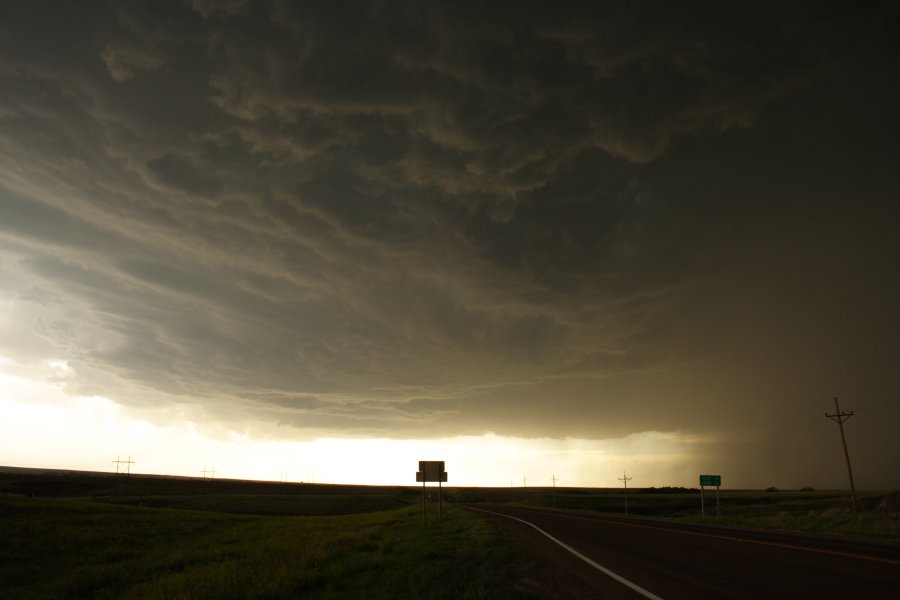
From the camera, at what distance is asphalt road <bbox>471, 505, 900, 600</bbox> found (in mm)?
9977

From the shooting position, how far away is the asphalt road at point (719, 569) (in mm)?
9977

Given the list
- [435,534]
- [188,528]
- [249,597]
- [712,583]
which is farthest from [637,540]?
[188,528]

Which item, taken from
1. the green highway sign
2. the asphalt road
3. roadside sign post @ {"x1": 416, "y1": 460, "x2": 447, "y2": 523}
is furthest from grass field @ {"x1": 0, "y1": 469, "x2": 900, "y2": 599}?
the green highway sign

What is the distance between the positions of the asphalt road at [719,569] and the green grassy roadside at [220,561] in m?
1.59

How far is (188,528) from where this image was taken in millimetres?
44531

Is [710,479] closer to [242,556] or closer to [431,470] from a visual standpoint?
[431,470]

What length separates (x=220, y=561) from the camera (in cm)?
2470

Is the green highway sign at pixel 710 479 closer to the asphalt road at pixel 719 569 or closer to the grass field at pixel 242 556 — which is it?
the grass field at pixel 242 556

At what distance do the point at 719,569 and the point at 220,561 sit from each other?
21756mm

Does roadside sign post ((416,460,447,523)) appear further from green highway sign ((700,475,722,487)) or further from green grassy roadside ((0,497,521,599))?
green highway sign ((700,475,722,487))

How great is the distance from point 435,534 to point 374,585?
492 inches

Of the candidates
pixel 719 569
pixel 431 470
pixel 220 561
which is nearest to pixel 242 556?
pixel 220 561

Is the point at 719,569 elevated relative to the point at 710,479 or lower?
lower

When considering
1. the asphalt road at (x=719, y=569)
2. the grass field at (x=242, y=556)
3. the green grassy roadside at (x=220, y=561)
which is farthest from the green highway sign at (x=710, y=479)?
the asphalt road at (x=719, y=569)
